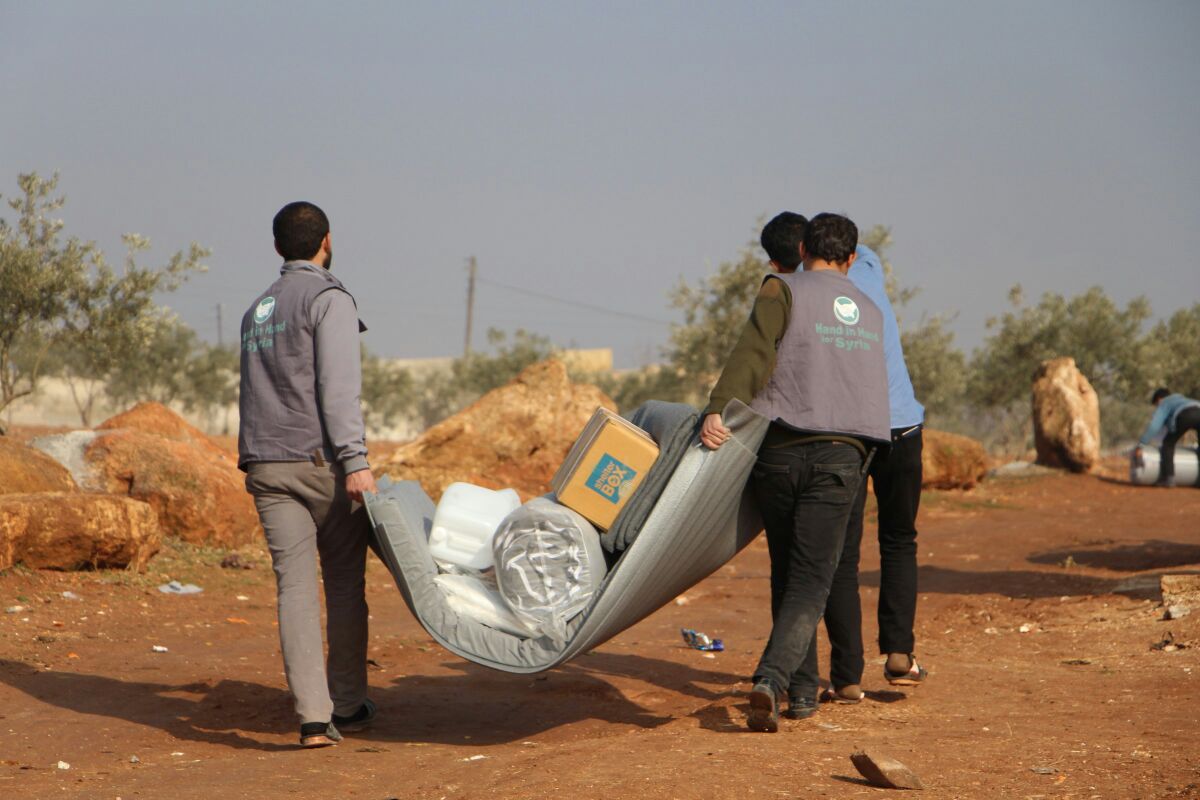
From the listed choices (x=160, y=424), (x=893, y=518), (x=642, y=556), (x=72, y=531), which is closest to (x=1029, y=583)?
(x=893, y=518)

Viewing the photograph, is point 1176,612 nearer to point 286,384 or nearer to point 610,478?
point 610,478

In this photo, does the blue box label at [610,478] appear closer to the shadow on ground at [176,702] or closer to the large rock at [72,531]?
the shadow on ground at [176,702]

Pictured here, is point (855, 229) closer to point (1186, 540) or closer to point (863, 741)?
point (863, 741)

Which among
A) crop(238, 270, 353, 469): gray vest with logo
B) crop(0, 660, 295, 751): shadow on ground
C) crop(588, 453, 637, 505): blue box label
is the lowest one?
crop(0, 660, 295, 751): shadow on ground

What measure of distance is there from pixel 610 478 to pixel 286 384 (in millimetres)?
1394

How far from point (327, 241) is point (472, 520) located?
→ 1.38m

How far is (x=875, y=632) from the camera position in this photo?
805cm

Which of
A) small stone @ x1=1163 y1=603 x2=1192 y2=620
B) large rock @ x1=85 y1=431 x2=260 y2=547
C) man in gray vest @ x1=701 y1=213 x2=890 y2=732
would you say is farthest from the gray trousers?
large rock @ x1=85 y1=431 x2=260 y2=547

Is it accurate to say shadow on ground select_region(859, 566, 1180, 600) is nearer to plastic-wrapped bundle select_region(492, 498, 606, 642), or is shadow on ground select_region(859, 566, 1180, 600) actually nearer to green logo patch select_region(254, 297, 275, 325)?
plastic-wrapped bundle select_region(492, 498, 606, 642)

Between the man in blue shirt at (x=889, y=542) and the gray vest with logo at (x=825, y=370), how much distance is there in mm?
396

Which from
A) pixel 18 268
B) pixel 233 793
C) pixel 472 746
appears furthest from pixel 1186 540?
pixel 18 268

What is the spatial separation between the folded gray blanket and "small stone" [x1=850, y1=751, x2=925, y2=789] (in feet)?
4.97

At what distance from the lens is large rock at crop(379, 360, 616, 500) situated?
47.9 ft

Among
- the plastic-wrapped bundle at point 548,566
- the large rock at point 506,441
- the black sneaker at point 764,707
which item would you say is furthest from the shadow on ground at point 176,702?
the large rock at point 506,441
